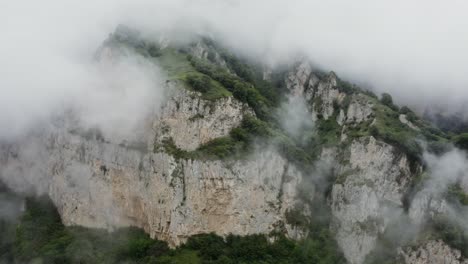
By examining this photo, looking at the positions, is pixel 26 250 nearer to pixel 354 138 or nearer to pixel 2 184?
pixel 2 184

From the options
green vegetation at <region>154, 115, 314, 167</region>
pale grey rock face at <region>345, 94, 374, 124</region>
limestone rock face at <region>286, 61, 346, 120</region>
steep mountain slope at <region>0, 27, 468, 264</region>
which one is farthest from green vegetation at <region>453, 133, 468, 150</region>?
green vegetation at <region>154, 115, 314, 167</region>

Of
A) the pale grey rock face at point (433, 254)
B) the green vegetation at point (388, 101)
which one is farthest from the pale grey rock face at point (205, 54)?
the pale grey rock face at point (433, 254)

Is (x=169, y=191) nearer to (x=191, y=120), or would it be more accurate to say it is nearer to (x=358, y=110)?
(x=191, y=120)

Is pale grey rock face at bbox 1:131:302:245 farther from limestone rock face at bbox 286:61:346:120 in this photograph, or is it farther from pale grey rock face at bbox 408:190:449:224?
limestone rock face at bbox 286:61:346:120

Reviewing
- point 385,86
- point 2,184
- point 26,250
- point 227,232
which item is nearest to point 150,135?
point 227,232

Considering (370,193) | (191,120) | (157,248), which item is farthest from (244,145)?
(157,248)

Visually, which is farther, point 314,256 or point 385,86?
point 385,86
